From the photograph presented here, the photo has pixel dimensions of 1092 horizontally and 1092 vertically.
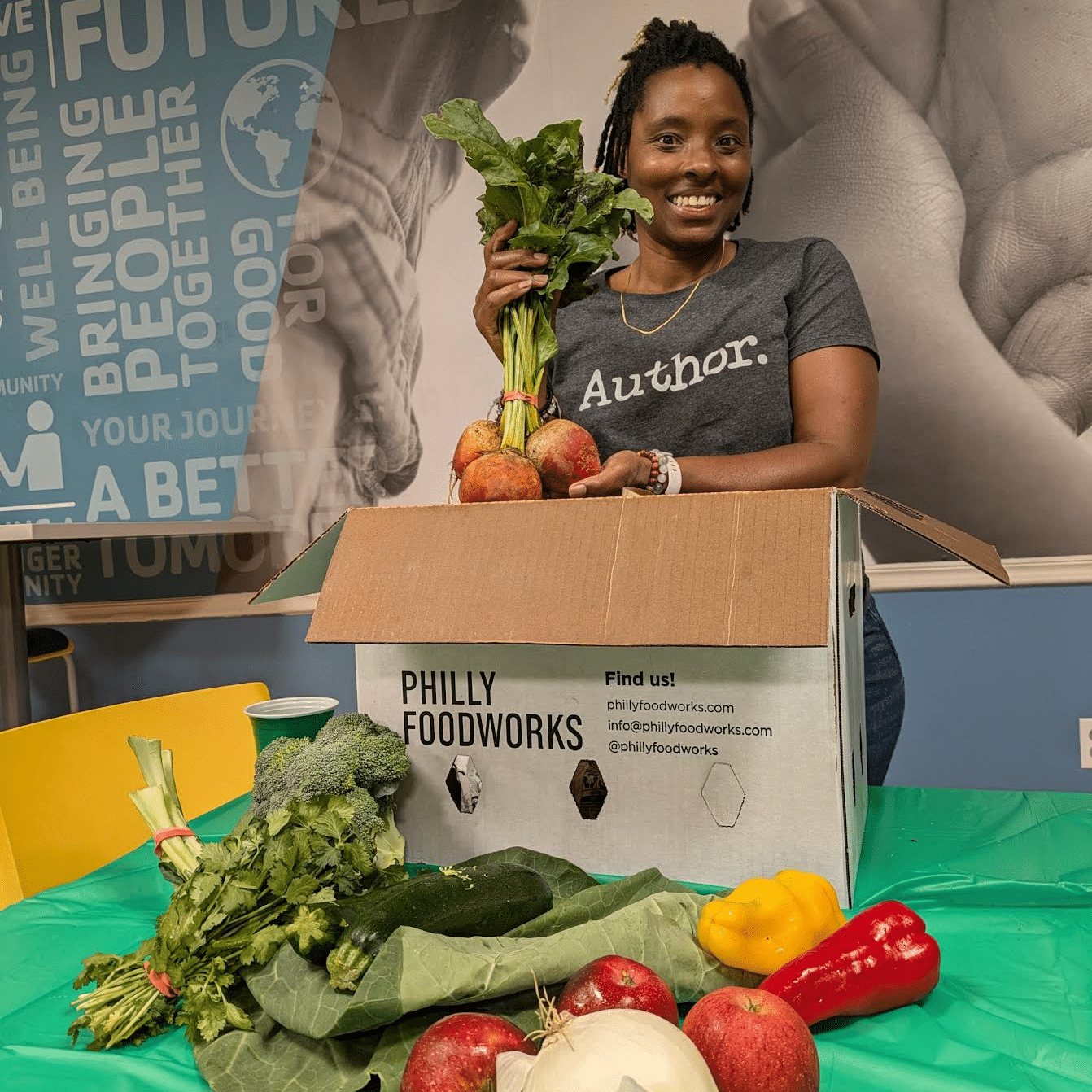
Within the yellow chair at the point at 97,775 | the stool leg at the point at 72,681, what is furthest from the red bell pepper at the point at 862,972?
the stool leg at the point at 72,681

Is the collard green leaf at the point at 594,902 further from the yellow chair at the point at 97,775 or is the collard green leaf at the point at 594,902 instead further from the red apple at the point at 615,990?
the yellow chair at the point at 97,775

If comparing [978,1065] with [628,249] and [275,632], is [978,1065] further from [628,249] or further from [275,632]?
[275,632]

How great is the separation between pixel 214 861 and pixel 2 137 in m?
3.16

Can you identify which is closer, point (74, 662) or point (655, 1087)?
point (655, 1087)

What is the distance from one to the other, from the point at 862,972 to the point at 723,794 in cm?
25

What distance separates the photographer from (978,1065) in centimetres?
61

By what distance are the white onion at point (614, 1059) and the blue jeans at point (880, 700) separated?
0.82 m

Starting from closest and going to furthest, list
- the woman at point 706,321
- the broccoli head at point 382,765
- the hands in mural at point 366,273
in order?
the broccoli head at point 382,765
the woman at point 706,321
the hands in mural at point 366,273

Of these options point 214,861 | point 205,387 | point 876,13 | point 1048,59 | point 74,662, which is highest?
point 876,13

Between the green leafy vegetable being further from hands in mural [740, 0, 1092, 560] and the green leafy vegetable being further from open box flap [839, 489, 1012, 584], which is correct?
hands in mural [740, 0, 1092, 560]

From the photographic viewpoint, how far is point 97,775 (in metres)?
1.33

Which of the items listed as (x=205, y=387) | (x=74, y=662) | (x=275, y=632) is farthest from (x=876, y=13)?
(x=74, y=662)

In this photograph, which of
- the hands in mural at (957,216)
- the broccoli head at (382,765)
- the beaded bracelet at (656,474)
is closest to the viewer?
the broccoli head at (382,765)

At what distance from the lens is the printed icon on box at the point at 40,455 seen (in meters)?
3.04
